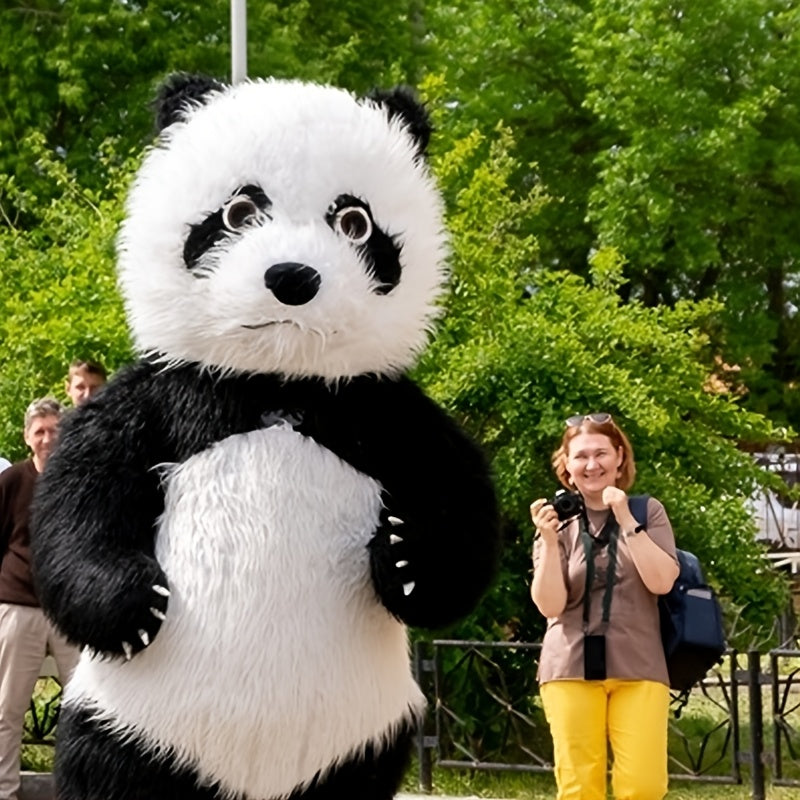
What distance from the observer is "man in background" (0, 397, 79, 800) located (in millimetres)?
6445

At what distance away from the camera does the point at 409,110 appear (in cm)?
406

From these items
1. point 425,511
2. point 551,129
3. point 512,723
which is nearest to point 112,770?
point 425,511

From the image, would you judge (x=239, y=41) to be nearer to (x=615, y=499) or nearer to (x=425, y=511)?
(x=615, y=499)

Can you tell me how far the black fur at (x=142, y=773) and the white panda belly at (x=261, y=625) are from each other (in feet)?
0.13

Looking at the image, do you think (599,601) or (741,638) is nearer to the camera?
(599,601)

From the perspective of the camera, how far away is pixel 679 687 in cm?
495

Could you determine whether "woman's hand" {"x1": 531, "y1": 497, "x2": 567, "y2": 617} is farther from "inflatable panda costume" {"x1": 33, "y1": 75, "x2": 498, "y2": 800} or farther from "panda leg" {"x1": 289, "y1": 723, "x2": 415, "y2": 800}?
"panda leg" {"x1": 289, "y1": 723, "x2": 415, "y2": 800}

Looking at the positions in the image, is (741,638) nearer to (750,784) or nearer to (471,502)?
(750,784)

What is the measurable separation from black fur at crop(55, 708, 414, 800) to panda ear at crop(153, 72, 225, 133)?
1.47m

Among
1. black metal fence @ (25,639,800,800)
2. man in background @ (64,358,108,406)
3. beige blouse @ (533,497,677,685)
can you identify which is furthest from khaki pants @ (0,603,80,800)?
beige blouse @ (533,497,677,685)

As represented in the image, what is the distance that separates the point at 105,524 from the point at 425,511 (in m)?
0.75

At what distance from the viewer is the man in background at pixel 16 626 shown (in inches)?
254

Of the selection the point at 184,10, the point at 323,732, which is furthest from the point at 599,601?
the point at 184,10

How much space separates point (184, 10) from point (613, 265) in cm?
1043
